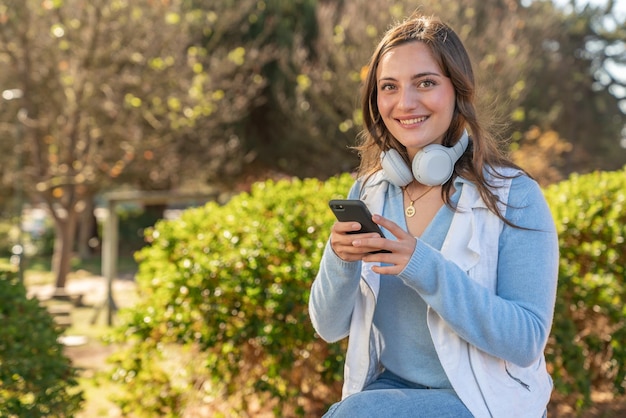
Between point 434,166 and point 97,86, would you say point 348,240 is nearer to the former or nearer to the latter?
point 434,166

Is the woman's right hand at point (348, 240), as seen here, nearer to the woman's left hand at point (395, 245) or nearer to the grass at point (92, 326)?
the woman's left hand at point (395, 245)

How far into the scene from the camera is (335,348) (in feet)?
12.3

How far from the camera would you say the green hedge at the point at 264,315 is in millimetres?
3902

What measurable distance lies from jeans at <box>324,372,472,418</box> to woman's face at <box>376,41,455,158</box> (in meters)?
0.74

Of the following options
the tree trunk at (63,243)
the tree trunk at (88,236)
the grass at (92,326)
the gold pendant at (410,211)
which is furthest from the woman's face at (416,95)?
the tree trunk at (88,236)

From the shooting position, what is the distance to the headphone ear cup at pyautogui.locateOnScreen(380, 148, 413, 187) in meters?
2.25

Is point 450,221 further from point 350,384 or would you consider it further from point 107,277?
point 107,277

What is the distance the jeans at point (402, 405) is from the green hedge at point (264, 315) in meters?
1.80

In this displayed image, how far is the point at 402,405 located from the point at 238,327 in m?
2.14

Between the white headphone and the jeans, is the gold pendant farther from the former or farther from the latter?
the jeans

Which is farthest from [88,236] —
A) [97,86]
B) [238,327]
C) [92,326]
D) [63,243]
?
[238,327]

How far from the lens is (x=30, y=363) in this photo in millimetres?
3254

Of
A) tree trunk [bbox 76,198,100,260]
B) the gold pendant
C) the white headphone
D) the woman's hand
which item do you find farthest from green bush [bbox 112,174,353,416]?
tree trunk [bbox 76,198,100,260]

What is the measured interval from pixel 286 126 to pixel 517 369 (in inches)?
593
